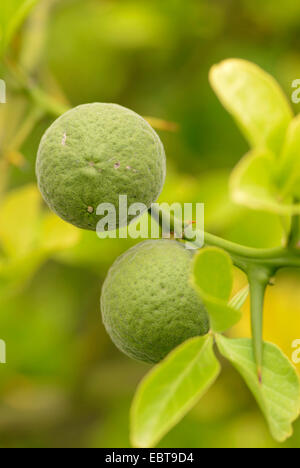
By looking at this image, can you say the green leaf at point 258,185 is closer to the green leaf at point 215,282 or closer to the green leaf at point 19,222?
the green leaf at point 215,282

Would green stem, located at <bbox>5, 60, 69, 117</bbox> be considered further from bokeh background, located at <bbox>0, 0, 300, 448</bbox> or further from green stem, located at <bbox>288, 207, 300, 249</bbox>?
green stem, located at <bbox>288, 207, 300, 249</bbox>

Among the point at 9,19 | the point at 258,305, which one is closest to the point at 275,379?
the point at 258,305

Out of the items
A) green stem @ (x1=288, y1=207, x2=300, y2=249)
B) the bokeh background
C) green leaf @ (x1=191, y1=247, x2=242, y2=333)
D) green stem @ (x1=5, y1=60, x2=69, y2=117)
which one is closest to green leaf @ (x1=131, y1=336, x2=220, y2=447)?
green leaf @ (x1=191, y1=247, x2=242, y2=333)

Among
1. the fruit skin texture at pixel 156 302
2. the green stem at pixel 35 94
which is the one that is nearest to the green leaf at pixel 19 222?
the green stem at pixel 35 94

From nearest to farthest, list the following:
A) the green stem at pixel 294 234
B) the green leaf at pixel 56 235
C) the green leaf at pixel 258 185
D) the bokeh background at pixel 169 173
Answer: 1. the green leaf at pixel 258 185
2. the green stem at pixel 294 234
3. the green leaf at pixel 56 235
4. the bokeh background at pixel 169 173

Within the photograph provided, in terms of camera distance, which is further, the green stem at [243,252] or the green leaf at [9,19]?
the green leaf at [9,19]

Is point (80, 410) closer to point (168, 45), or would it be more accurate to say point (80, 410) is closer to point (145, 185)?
point (168, 45)

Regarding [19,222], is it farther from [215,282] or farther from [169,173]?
[215,282]
